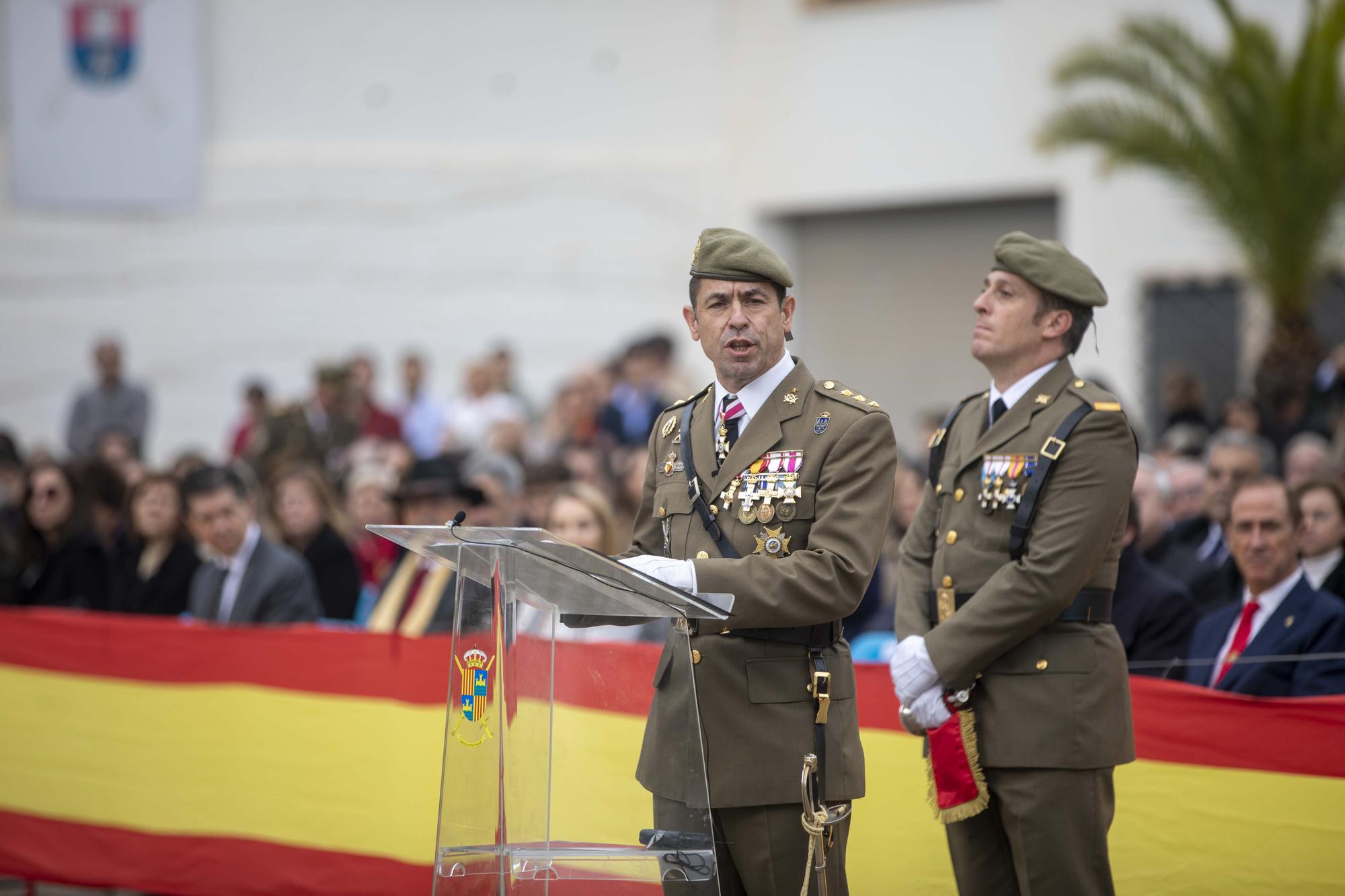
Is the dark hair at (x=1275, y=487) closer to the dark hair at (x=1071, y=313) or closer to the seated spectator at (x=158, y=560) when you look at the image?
the dark hair at (x=1071, y=313)

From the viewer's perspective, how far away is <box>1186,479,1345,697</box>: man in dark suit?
4742 mm

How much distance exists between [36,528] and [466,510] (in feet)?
12.1

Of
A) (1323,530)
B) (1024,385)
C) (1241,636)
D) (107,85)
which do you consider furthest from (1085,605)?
(107,85)

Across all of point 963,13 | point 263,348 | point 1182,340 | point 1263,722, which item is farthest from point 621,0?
point 1263,722

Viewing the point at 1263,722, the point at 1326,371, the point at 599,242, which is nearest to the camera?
the point at 1263,722

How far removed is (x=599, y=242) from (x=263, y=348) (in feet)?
13.5

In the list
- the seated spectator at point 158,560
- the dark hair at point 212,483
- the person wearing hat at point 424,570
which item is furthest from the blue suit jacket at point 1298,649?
the seated spectator at point 158,560

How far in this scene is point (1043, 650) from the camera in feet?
12.9

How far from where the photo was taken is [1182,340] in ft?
48.6

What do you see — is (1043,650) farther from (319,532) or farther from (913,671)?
(319,532)

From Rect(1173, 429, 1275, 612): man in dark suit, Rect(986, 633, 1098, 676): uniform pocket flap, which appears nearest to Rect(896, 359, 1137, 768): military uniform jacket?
Rect(986, 633, 1098, 676): uniform pocket flap

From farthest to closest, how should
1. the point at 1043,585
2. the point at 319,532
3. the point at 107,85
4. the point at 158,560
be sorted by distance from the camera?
the point at 107,85
the point at 319,532
the point at 158,560
the point at 1043,585

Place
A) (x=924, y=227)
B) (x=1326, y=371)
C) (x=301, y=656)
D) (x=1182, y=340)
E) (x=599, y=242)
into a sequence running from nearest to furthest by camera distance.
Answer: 1. (x=301, y=656)
2. (x=1326, y=371)
3. (x=1182, y=340)
4. (x=924, y=227)
5. (x=599, y=242)

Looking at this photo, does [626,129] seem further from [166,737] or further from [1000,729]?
[1000,729]
